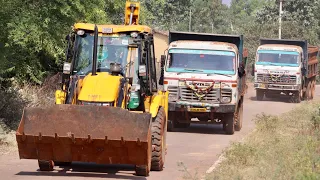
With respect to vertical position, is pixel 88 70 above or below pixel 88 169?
above

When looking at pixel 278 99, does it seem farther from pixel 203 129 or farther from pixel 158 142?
pixel 158 142

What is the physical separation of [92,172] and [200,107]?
7704mm

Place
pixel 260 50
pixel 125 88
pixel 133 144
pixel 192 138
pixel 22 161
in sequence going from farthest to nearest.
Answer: pixel 260 50
pixel 192 138
pixel 22 161
pixel 125 88
pixel 133 144

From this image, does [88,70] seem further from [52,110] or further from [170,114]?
[170,114]

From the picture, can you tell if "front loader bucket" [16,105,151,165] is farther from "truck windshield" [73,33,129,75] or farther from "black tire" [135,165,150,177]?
"truck windshield" [73,33,129,75]

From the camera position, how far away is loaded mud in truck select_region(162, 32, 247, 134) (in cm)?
1941

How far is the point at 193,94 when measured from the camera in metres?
19.7

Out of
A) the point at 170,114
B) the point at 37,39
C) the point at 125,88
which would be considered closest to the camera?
the point at 125,88

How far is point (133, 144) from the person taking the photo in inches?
431

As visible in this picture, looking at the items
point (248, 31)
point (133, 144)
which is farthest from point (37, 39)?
point (248, 31)

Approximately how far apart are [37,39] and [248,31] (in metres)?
46.3

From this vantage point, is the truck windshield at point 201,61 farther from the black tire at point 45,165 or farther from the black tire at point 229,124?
the black tire at point 45,165

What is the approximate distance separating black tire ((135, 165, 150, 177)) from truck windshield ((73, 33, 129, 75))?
1.94 meters

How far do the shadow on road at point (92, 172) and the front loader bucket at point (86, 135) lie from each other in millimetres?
640
